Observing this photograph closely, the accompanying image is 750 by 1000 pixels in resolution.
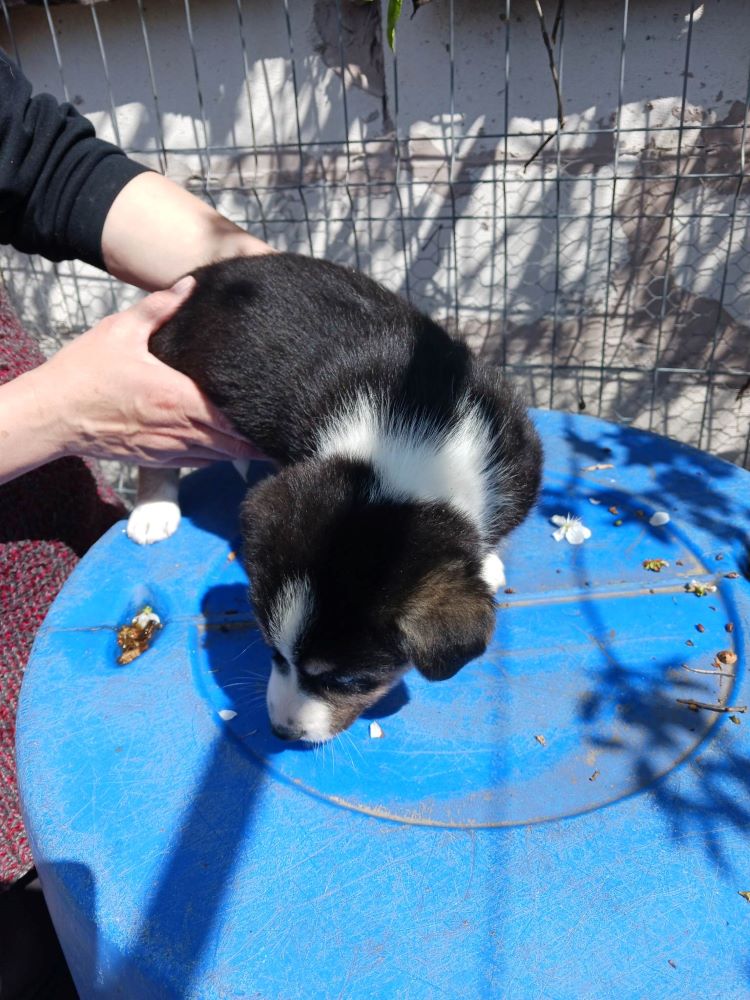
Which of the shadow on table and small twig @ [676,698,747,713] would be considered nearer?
the shadow on table

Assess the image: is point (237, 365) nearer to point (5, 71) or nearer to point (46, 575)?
point (46, 575)

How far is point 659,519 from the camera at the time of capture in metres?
2.23

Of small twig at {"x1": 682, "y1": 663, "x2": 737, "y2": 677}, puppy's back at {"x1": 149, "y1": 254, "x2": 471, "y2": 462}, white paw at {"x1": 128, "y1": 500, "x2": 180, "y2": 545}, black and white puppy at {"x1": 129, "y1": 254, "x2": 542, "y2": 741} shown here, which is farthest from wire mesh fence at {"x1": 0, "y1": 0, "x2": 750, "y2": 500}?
small twig at {"x1": 682, "y1": 663, "x2": 737, "y2": 677}

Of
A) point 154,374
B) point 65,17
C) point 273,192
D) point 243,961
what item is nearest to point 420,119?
point 273,192

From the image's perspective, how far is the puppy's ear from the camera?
1.54 m

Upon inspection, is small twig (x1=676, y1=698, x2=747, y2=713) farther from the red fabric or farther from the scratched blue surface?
the red fabric

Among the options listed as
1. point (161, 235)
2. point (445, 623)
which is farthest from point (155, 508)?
point (445, 623)

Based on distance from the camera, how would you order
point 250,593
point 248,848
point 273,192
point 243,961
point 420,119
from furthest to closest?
point 273,192 < point 420,119 < point 250,593 < point 248,848 < point 243,961

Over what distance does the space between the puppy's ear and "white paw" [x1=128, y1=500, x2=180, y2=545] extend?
3.38 feet

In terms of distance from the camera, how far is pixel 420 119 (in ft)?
11.6

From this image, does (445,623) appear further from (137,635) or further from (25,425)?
(25,425)

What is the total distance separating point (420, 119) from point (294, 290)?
1769 mm

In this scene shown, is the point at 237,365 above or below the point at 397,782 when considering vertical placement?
above

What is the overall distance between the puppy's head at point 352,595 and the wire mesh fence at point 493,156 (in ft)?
6.66
